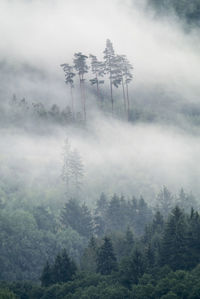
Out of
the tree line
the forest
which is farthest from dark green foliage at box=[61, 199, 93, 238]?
the tree line

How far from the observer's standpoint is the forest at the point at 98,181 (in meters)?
57.3

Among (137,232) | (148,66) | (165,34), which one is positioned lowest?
(137,232)

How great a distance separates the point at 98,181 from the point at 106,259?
33.3 metres

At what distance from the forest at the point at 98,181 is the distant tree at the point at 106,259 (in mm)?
116

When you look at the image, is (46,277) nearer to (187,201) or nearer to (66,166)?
→ (187,201)

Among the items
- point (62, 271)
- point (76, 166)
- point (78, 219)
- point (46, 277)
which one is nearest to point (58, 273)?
point (62, 271)

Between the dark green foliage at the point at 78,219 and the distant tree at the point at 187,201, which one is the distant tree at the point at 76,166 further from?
the distant tree at the point at 187,201

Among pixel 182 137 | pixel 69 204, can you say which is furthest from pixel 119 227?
pixel 182 137

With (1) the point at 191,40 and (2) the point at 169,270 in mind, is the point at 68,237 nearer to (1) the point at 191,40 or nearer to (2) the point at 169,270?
(2) the point at 169,270

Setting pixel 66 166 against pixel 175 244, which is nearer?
pixel 175 244

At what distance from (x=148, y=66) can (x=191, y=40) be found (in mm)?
34172

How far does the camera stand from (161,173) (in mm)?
96125

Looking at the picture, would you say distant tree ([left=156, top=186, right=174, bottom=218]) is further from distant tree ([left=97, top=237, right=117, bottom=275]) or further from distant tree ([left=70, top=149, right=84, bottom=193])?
distant tree ([left=97, top=237, right=117, bottom=275])

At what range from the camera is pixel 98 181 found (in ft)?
307
